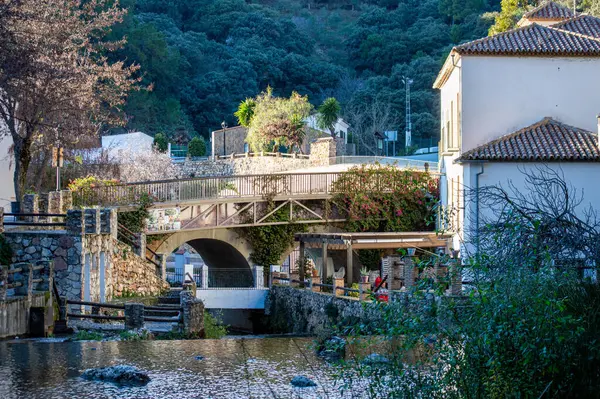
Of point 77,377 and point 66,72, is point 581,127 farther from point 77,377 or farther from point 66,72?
point 77,377

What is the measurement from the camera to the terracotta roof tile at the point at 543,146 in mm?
24562

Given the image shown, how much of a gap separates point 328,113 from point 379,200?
20057mm

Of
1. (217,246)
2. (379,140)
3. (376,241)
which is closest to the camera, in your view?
(376,241)

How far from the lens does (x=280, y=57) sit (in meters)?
76.7

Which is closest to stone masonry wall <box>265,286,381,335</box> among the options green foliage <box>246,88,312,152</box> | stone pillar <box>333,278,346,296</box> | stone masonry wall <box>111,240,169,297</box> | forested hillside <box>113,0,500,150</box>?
stone pillar <box>333,278,346,296</box>

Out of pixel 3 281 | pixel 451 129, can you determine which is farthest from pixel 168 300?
pixel 451 129

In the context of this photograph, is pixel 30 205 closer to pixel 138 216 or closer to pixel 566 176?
pixel 138 216

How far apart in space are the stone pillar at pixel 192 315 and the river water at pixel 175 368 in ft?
11.4

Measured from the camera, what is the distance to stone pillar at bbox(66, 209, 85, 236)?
74.2 ft

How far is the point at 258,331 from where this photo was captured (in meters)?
32.7

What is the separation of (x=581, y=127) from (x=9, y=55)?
16.3 m

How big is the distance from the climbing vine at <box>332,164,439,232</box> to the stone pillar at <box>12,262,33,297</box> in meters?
19.0

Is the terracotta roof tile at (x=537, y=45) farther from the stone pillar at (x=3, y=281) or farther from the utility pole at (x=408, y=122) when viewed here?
the utility pole at (x=408, y=122)

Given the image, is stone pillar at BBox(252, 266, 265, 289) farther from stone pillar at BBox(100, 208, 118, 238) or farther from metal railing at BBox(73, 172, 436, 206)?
stone pillar at BBox(100, 208, 118, 238)
